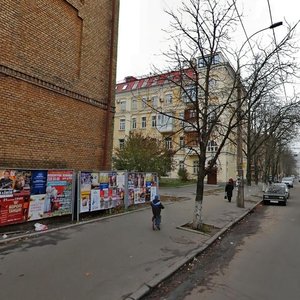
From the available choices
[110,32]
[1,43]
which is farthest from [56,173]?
[110,32]

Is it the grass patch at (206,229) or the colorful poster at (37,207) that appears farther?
the grass patch at (206,229)

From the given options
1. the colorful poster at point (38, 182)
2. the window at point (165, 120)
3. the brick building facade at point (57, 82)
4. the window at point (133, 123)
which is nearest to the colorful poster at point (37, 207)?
the colorful poster at point (38, 182)

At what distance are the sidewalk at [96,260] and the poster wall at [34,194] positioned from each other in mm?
905

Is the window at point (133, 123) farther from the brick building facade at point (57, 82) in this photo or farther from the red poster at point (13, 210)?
the red poster at point (13, 210)

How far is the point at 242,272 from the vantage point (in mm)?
6555

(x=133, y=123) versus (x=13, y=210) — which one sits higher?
(x=133, y=123)

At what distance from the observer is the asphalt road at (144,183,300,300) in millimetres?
5359

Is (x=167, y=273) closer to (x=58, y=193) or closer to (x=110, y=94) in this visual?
(x=58, y=193)

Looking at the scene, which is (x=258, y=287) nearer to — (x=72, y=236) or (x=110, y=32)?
(x=72, y=236)

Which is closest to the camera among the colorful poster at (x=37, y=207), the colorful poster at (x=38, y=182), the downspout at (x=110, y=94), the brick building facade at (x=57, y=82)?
the colorful poster at (x=37, y=207)

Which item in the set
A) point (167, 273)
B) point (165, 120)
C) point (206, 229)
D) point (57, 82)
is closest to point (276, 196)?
point (206, 229)

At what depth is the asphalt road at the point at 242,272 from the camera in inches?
211

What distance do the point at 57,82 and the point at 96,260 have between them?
714cm

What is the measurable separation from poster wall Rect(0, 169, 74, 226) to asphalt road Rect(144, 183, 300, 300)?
4820mm
